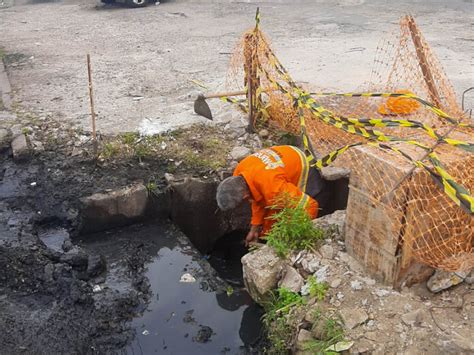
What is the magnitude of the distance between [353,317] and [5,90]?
21.5ft

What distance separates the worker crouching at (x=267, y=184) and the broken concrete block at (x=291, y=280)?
2.27 feet

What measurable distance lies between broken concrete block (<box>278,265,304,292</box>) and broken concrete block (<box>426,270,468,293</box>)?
0.94 m

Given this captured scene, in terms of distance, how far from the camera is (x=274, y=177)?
4637mm

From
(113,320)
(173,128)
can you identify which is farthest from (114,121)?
(113,320)

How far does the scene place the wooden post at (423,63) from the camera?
15.9 ft

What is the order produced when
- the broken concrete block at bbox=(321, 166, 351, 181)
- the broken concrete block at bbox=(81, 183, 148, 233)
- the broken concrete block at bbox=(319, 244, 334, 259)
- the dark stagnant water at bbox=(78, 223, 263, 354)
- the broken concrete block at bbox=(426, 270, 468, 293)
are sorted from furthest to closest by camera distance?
the broken concrete block at bbox=(321, 166, 351, 181)
the broken concrete block at bbox=(81, 183, 148, 233)
the dark stagnant water at bbox=(78, 223, 263, 354)
the broken concrete block at bbox=(319, 244, 334, 259)
the broken concrete block at bbox=(426, 270, 468, 293)

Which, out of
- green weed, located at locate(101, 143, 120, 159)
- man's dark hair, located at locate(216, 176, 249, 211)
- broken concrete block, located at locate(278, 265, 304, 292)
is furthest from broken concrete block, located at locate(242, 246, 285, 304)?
green weed, located at locate(101, 143, 120, 159)

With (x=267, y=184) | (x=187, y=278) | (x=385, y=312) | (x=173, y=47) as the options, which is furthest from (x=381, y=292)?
(x=173, y=47)

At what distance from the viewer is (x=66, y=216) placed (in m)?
5.34

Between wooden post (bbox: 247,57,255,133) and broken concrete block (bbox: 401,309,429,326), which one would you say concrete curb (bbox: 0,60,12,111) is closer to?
wooden post (bbox: 247,57,255,133)

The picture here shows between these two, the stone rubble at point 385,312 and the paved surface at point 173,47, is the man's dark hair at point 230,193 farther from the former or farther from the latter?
the paved surface at point 173,47

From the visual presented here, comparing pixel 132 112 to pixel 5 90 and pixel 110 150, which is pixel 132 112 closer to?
pixel 110 150

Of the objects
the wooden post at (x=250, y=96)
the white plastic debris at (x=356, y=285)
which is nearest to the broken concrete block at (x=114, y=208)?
the wooden post at (x=250, y=96)

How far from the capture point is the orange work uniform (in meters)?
4.63
